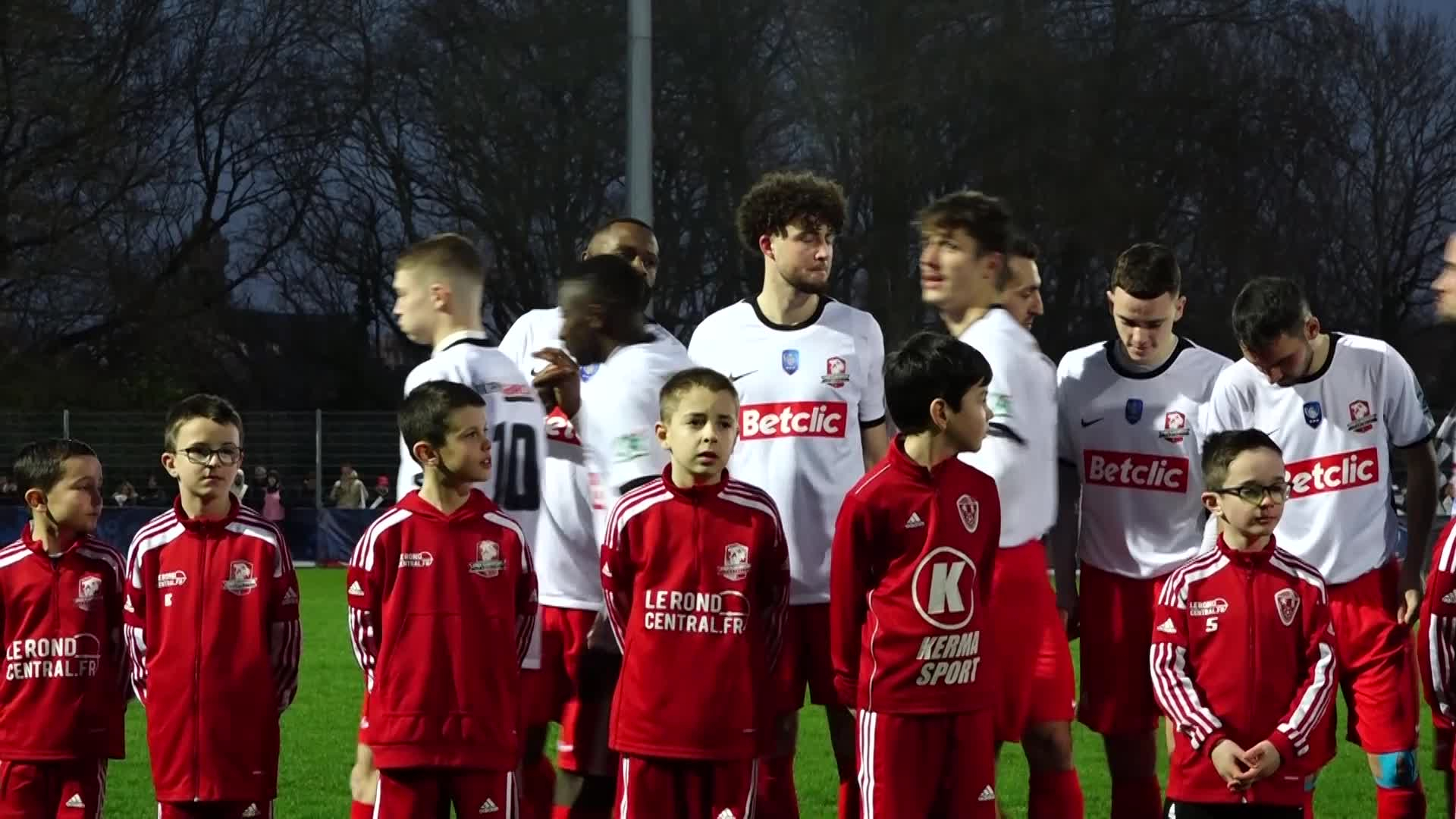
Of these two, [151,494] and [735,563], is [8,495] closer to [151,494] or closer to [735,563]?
[151,494]

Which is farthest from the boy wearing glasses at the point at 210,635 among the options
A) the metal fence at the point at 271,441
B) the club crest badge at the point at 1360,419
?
the metal fence at the point at 271,441

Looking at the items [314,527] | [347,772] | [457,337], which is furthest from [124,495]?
[457,337]

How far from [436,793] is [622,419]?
130 cm

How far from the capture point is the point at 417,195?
120 feet

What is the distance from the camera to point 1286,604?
5594 millimetres

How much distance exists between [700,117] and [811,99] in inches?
83.0

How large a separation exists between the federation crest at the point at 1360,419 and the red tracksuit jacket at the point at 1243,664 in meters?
0.85

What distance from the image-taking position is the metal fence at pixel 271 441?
30.8 meters

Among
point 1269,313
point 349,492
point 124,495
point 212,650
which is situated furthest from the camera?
point 349,492

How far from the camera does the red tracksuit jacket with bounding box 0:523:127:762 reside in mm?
5996

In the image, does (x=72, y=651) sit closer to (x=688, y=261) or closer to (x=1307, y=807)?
(x=1307, y=807)

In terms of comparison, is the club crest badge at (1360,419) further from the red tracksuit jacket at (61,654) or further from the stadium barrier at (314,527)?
the stadium barrier at (314,527)

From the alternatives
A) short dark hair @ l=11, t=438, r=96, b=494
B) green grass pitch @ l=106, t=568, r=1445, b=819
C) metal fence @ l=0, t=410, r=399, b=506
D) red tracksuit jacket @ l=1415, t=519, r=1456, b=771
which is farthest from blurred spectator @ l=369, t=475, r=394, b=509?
red tracksuit jacket @ l=1415, t=519, r=1456, b=771

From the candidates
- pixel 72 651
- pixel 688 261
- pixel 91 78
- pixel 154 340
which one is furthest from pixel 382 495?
pixel 72 651
